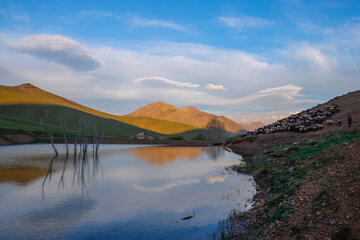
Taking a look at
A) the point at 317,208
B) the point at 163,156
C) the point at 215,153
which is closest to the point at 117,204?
the point at 317,208

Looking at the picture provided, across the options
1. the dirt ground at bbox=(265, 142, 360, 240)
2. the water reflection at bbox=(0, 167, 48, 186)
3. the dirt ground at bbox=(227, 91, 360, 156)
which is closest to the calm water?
the water reflection at bbox=(0, 167, 48, 186)

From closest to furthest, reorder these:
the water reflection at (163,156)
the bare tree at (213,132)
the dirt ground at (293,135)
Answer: the dirt ground at (293,135) → the water reflection at (163,156) → the bare tree at (213,132)

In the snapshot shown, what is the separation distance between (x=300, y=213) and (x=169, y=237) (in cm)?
519

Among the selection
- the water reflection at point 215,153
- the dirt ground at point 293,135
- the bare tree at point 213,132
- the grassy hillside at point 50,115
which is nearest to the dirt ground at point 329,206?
the dirt ground at point 293,135

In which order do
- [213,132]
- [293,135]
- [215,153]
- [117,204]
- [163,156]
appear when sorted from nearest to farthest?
[117,204]
[293,135]
[163,156]
[215,153]
[213,132]

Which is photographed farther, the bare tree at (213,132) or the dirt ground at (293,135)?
the bare tree at (213,132)

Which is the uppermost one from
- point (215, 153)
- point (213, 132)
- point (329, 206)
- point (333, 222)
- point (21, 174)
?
point (213, 132)

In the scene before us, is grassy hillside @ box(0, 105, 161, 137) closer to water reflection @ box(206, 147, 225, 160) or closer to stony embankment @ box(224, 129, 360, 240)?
water reflection @ box(206, 147, 225, 160)

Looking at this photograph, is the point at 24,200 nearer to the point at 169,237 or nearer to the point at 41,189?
the point at 41,189

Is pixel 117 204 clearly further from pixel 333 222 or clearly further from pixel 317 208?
pixel 333 222

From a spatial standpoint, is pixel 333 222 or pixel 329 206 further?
pixel 329 206

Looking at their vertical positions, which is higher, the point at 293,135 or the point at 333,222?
the point at 293,135

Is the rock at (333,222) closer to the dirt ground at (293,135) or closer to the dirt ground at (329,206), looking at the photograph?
the dirt ground at (329,206)

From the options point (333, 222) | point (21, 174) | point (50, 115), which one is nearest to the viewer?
point (333, 222)
